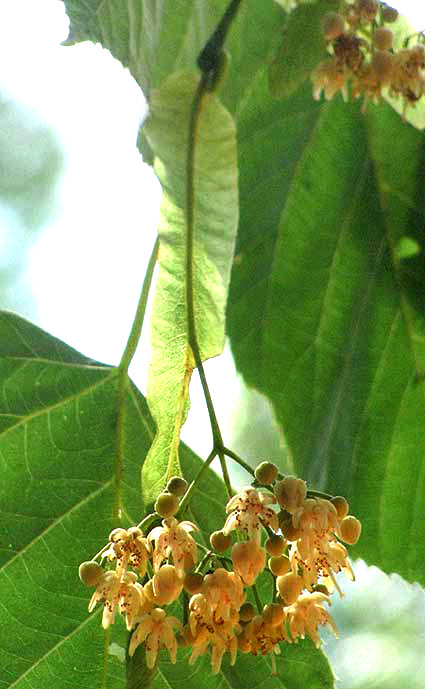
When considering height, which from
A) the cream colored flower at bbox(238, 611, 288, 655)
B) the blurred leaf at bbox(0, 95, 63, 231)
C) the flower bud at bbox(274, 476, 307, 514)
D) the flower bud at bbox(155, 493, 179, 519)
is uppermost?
the blurred leaf at bbox(0, 95, 63, 231)

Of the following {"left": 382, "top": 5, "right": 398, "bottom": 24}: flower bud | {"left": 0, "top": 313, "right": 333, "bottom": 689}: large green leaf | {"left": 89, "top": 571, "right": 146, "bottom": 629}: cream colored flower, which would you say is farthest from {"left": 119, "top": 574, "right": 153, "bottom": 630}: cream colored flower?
{"left": 382, "top": 5, "right": 398, "bottom": 24}: flower bud

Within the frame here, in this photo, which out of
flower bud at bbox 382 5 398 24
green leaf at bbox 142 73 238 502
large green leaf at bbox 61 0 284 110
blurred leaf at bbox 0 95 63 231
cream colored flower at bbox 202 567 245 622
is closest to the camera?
cream colored flower at bbox 202 567 245 622

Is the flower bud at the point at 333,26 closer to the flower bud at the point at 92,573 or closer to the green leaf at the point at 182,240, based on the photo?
the green leaf at the point at 182,240

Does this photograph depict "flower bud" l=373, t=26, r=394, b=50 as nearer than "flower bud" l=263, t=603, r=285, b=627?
No

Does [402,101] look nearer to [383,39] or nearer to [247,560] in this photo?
[383,39]

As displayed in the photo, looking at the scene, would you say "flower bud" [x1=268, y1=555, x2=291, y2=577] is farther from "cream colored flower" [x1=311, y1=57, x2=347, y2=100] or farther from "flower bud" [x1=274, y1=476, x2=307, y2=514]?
"cream colored flower" [x1=311, y1=57, x2=347, y2=100]

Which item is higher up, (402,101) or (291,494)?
(402,101)

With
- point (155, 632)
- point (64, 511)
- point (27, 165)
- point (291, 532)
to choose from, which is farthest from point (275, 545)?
point (27, 165)
